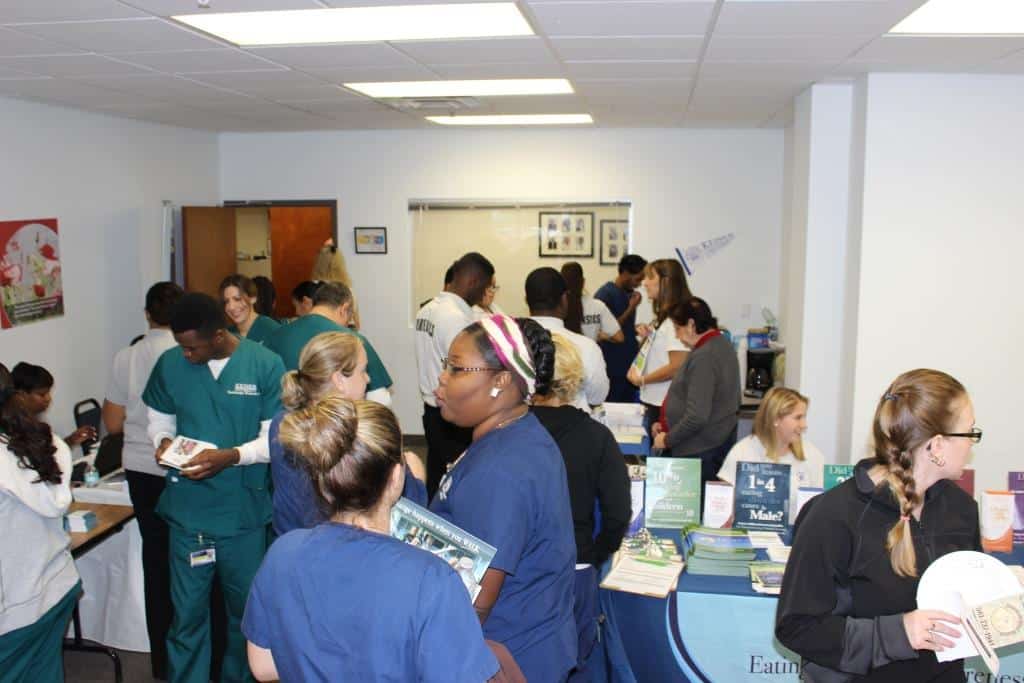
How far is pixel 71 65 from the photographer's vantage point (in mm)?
4215

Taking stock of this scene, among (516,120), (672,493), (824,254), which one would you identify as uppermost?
(516,120)

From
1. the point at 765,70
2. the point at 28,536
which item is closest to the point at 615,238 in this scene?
the point at 765,70

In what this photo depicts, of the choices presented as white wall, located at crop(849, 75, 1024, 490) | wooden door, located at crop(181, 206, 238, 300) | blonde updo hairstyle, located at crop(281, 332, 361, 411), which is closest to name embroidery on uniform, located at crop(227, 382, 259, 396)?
blonde updo hairstyle, located at crop(281, 332, 361, 411)

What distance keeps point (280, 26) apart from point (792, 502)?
281 cm

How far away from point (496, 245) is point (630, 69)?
3.53m

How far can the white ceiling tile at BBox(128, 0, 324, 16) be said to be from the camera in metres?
2.99

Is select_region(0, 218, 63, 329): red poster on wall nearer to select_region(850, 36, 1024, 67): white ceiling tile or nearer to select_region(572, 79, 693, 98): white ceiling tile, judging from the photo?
select_region(572, 79, 693, 98): white ceiling tile

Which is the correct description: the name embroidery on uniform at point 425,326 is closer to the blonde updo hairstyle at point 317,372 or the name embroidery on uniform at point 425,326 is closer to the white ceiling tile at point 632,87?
the white ceiling tile at point 632,87

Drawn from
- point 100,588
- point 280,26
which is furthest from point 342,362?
point 100,588

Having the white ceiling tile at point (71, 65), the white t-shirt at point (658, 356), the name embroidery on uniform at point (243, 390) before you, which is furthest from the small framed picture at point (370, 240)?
the name embroidery on uniform at point (243, 390)

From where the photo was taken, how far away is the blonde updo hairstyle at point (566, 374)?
275 cm

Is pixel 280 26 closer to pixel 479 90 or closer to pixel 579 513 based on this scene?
pixel 479 90

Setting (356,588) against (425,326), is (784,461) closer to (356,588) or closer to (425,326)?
(425,326)

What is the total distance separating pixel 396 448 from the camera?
1.68 metres
